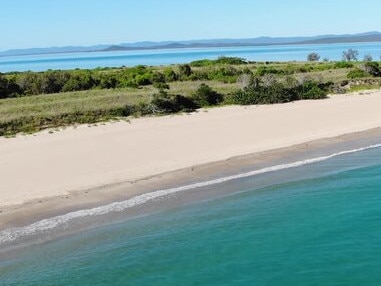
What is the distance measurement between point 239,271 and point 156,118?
19.9 meters

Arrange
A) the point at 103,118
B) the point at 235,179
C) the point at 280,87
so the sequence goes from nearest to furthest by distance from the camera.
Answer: the point at 235,179, the point at 103,118, the point at 280,87

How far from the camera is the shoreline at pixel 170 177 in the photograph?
600 inches

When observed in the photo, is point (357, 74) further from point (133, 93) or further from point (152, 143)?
point (152, 143)

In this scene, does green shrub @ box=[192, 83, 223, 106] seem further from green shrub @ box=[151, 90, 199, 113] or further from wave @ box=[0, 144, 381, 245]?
wave @ box=[0, 144, 381, 245]

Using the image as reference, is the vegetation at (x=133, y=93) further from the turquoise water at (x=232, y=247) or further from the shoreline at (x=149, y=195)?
the turquoise water at (x=232, y=247)

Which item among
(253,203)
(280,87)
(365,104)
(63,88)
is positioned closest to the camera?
(253,203)

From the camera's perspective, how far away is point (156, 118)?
102 ft

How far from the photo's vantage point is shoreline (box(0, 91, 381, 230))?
1523 centimetres

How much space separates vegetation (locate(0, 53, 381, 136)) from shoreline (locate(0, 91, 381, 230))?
3283 millimetres

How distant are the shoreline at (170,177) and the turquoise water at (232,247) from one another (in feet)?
6.02

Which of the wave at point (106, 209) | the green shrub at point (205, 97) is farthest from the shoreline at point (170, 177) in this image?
the green shrub at point (205, 97)

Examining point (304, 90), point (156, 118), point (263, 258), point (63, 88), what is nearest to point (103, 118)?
point (156, 118)

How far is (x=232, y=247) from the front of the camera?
1298 cm

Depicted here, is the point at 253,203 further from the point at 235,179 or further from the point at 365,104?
the point at 365,104
